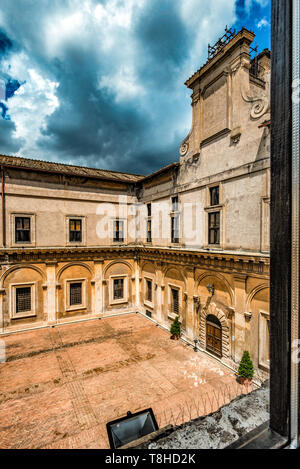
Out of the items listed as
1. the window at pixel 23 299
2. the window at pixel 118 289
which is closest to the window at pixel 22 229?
the window at pixel 23 299

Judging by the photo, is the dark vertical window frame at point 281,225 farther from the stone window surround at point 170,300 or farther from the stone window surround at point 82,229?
the stone window surround at point 82,229

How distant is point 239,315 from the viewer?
11711mm

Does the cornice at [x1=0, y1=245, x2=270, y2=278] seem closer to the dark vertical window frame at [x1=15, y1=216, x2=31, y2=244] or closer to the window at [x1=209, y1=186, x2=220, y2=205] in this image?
the dark vertical window frame at [x1=15, y1=216, x2=31, y2=244]

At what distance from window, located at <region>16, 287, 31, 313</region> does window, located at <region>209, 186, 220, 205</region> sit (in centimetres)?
1483

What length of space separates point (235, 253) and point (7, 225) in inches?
615

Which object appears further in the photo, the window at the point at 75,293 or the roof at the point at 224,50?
the window at the point at 75,293

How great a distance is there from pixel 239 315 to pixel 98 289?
1227 centimetres

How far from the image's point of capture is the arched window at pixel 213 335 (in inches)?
514

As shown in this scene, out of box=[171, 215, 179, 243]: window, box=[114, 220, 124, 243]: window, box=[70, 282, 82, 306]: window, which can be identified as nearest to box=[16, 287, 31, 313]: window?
box=[70, 282, 82, 306]: window

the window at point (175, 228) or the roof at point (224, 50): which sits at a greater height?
the roof at point (224, 50)

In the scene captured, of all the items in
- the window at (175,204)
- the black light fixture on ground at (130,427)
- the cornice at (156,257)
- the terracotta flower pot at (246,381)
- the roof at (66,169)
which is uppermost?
the roof at (66,169)

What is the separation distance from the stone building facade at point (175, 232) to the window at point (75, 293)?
84mm

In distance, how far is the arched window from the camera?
42.9 feet

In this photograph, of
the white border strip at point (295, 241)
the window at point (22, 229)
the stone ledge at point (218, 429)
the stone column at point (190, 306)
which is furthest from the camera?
the window at point (22, 229)
